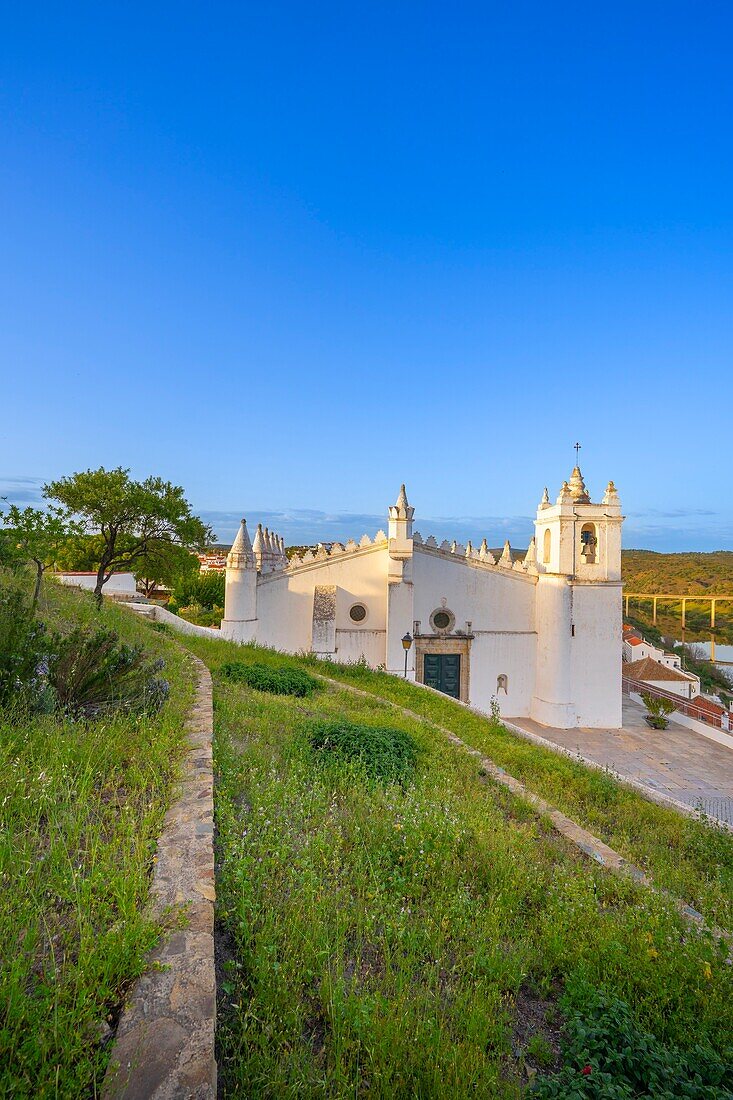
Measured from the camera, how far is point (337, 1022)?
233 centimetres

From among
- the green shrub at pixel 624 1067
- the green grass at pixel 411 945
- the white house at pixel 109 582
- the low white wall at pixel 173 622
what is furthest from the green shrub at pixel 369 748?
the white house at pixel 109 582

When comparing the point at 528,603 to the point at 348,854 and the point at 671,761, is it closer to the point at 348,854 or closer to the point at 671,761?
the point at 671,761

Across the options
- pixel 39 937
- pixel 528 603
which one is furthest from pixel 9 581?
pixel 528 603

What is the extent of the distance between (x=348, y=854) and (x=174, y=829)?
1325 millimetres

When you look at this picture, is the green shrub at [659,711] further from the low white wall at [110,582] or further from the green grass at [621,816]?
the low white wall at [110,582]

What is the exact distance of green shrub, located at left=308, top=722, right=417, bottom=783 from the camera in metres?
6.14

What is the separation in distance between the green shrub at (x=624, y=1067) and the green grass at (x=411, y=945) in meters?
0.14

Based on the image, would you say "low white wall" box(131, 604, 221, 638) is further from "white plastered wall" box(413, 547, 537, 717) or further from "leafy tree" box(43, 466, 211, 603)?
"white plastered wall" box(413, 547, 537, 717)

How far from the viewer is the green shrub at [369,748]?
614cm

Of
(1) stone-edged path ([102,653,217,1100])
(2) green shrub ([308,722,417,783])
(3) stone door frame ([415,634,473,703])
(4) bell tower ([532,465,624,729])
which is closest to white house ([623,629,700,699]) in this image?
(4) bell tower ([532,465,624,729])

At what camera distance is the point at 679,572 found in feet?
253

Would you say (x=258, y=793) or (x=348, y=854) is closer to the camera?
(x=348, y=854)

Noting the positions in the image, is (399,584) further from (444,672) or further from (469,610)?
(444,672)

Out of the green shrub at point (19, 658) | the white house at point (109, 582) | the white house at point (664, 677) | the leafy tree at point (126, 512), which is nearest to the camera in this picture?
the green shrub at point (19, 658)
